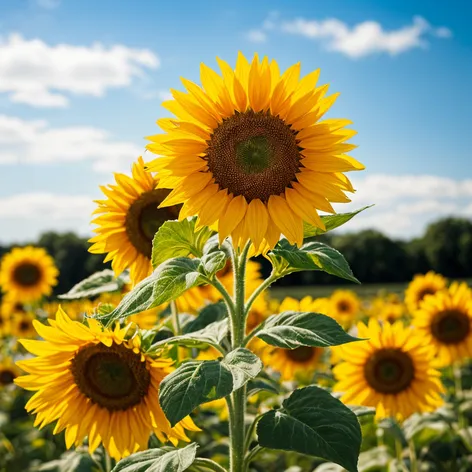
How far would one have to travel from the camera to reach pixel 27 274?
1020cm

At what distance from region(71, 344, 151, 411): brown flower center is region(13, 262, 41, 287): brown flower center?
7374mm

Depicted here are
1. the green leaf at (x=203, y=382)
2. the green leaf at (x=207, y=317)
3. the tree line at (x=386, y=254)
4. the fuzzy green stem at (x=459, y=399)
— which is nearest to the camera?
the green leaf at (x=203, y=382)

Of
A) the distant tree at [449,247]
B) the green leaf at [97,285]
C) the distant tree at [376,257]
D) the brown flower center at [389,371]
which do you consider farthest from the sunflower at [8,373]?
the distant tree at [449,247]

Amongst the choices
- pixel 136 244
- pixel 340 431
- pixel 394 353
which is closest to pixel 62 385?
pixel 136 244

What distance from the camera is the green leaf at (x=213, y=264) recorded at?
8.32 feet

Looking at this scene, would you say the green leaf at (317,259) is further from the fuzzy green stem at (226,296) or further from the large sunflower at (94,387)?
the large sunflower at (94,387)

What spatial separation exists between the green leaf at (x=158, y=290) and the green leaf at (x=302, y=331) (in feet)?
1.24

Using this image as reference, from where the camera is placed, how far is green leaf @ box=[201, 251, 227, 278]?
2.54 m

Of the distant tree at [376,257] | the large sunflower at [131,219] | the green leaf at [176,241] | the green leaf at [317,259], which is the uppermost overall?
the distant tree at [376,257]

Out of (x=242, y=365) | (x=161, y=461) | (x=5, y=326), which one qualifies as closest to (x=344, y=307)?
(x=5, y=326)

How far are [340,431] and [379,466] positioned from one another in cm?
293

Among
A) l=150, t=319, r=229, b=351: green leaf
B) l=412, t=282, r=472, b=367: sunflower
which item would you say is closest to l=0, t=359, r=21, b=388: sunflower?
l=412, t=282, r=472, b=367: sunflower

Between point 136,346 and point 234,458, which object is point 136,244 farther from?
point 234,458

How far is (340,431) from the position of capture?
7.75ft
